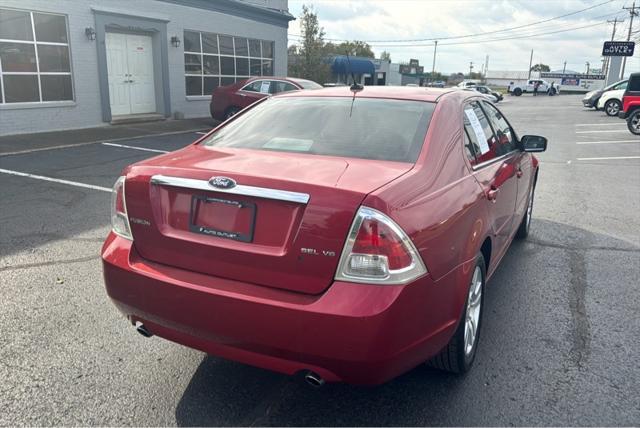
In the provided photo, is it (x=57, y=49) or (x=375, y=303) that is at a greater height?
(x=57, y=49)

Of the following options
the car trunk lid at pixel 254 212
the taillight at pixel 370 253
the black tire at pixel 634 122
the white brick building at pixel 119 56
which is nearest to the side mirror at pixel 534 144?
the car trunk lid at pixel 254 212

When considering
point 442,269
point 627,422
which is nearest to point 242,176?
point 442,269

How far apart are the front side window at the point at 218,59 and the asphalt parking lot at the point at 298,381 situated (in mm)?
12793

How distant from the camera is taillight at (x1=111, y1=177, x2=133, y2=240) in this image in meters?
2.75

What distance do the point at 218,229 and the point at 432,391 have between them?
148 cm

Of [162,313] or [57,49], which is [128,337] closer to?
[162,313]

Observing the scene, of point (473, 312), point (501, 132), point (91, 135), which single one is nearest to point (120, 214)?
point (473, 312)

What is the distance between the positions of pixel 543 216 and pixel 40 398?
594 cm

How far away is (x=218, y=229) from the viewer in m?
2.47

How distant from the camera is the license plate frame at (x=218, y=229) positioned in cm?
239

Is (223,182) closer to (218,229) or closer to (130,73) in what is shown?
(218,229)

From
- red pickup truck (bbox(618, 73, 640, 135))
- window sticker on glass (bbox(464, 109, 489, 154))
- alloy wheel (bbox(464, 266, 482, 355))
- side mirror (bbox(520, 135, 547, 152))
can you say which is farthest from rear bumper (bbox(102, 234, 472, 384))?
red pickup truck (bbox(618, 73, 640, 135))

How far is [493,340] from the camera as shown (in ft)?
11.4

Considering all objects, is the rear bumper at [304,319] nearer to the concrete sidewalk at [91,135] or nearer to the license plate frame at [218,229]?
the license plate frame at [218,229]
